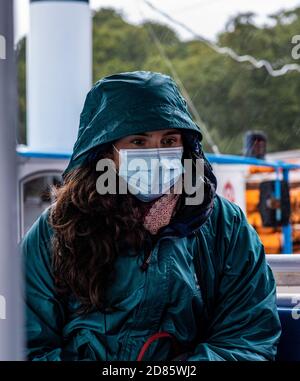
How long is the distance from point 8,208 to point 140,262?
3.52 ft

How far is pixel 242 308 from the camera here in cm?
225

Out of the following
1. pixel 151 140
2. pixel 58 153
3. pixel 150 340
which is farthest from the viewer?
pixel 58 153

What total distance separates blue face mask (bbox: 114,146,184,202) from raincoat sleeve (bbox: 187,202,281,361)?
212 mm

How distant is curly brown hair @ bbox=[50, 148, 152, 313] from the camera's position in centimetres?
223

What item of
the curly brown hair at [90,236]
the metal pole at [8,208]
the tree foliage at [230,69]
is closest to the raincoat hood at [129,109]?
the curly brown hair at [90,236]

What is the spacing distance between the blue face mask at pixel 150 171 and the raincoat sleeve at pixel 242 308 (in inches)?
8.4

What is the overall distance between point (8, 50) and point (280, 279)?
5.60 feet

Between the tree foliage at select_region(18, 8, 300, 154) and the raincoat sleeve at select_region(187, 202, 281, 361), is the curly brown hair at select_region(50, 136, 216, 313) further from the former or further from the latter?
the tree foliage at select_region(18, 8, 300, 154)

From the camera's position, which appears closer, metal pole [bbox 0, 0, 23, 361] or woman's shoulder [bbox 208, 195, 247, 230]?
metal pole [bbox 0, 0, 23, 361]

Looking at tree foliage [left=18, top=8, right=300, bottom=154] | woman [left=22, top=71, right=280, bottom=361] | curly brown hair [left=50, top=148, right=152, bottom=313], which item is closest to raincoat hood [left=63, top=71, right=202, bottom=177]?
woman [left=22, top=71, right=280, bottom=361]

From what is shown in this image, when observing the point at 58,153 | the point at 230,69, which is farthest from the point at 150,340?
the point at 230,69

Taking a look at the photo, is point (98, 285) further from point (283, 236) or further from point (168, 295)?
point (283, 236)

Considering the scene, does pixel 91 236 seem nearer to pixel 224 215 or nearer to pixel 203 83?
pixel 224 215

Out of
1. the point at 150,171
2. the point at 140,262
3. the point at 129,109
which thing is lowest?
the point at 140,262
